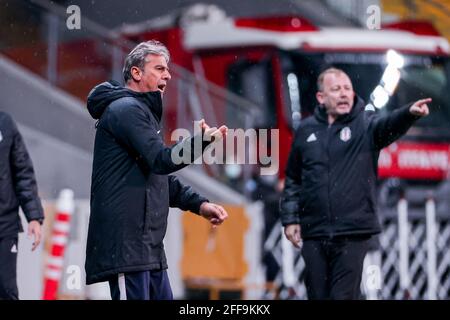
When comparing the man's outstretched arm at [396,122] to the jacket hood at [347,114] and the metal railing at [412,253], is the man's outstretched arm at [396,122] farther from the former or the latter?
the metal railing at [412,253]

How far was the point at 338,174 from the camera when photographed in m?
7.45

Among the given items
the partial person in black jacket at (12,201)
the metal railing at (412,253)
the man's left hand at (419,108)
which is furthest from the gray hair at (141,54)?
the metal railing at (412,253)

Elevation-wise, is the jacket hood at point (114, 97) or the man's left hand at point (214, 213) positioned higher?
the jacket hood at point (114, 97)

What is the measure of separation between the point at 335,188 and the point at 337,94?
1.87ft

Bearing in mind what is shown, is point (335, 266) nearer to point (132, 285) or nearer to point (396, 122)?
point (396, 122)

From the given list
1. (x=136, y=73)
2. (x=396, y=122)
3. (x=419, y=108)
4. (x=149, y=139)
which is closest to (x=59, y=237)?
(x=396, y=122)

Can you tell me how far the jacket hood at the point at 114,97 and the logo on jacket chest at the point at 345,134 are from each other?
176 centimetres

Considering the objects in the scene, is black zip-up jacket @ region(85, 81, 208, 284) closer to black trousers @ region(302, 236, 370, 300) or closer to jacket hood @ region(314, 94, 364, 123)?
black trousers @ region(302, 236, 370, 300)

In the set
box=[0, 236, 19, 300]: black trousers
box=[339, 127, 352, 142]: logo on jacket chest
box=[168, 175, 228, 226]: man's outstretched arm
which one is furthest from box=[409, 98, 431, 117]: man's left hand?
box=[0, 236, 19, 300]: black trousers

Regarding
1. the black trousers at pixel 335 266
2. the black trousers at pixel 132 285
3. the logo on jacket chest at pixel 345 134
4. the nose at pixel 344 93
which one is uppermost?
the nose at pixel 344 93

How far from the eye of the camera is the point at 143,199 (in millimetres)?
5887

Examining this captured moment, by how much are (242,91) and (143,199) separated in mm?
9552

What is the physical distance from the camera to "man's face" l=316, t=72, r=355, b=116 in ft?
24.8

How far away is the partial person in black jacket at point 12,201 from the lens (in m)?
7.57
